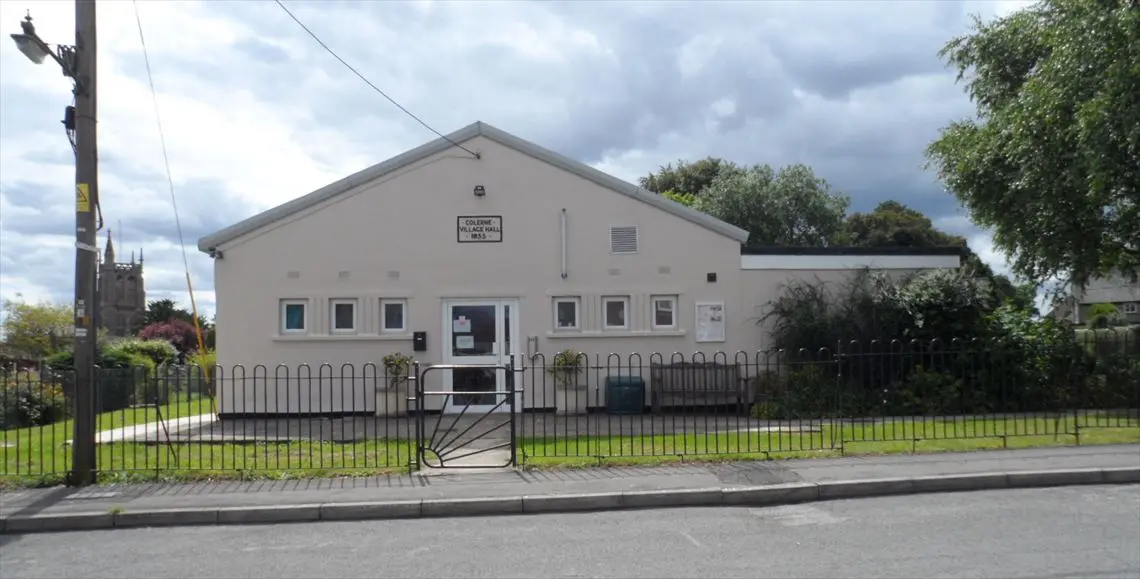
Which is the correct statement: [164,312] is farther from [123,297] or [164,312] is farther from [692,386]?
[692,386]

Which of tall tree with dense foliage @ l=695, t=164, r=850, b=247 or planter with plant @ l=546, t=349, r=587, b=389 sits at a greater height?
tall tree with dense foliage @ l=695, t=164, r=850, b=247

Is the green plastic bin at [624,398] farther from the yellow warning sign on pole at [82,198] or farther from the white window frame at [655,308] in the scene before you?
the yellow warning sign on pole at [82,198]

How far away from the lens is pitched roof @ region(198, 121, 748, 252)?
16.5 m

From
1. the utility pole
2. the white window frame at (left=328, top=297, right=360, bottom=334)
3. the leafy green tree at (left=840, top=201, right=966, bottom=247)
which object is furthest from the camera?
the leafy green tree at (left=840, top=201, right=966, bottom=247)

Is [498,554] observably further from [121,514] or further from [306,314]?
[306,314]

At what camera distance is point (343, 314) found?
16.9 m

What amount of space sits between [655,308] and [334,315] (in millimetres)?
5954

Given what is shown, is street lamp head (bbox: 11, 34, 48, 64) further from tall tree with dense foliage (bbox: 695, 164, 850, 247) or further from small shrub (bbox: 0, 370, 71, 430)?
tall tree with dense foliage (bbox: 695, 164, 850, 247)

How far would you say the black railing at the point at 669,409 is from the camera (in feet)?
38.7

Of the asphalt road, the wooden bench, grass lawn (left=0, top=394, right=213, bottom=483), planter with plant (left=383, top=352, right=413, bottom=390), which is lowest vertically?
the asphalt road

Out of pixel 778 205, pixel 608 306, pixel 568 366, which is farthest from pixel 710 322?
pixel 778 205

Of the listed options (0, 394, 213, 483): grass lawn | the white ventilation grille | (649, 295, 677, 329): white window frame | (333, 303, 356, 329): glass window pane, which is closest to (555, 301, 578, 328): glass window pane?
the white ventilation grille

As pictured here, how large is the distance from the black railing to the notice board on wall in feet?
1.40

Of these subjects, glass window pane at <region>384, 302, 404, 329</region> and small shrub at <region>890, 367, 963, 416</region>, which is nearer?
small shrub at <region>890, 367, 963, 416</region>
